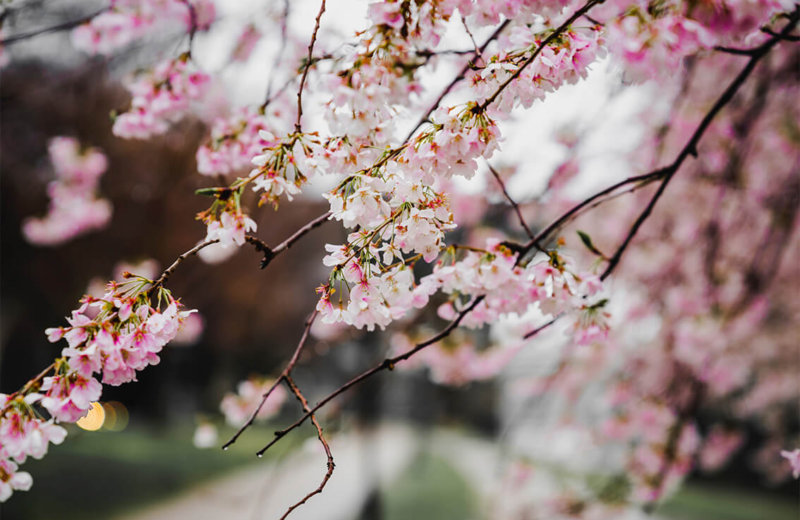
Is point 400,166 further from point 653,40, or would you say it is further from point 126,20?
point 126,20

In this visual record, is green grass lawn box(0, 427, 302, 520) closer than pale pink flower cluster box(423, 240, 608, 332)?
No

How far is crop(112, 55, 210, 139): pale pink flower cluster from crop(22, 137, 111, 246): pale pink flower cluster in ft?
5.62

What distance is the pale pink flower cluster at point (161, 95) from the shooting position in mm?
1906

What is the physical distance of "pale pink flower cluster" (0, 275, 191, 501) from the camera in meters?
1.08

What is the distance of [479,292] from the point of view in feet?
3.85

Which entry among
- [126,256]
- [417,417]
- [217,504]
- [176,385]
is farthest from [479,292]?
[417,417]

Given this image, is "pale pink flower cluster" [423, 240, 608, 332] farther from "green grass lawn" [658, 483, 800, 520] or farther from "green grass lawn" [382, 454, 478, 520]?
"green grass lawn" [658, 483, 800, 520]

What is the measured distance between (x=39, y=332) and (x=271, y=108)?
39.7 ft

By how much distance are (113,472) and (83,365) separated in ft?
32.3

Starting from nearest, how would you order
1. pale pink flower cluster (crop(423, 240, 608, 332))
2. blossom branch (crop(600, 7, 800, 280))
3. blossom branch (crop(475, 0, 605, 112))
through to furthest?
1. blossom branch (crop(475, 0, 605, 112))
2. pale pink flower cluster (crop(423, 240, 608, 332))
3. blossom branch (crop(600, 7, 800, 280))

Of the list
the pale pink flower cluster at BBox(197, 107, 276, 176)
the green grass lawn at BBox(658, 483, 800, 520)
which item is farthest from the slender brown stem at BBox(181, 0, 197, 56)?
the green grass lawn at BBox(658, 483, 800, 520)

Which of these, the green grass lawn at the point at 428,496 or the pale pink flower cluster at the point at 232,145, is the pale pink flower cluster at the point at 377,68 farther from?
the green grass lawn at the point at 428,496

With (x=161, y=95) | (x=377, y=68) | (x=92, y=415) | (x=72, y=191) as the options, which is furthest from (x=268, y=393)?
(x=72, y=191)

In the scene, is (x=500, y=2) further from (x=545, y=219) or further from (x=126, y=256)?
(x=126, y=256)
